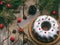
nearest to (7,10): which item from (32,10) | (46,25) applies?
(32,10)

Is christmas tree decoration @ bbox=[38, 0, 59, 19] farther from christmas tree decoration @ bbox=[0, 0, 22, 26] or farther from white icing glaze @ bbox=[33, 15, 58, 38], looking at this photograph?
christmas tree decoration @ bbox=[0, 0, 22, 26]

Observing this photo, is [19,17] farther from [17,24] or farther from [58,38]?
[58,38]

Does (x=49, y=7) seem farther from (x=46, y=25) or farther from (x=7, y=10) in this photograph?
(x=7, y=10)

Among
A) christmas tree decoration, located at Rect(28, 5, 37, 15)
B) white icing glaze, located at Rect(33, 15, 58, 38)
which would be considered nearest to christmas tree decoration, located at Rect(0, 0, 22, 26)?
christmas tree decoration, located at Rect(28, 5, 37, 15)

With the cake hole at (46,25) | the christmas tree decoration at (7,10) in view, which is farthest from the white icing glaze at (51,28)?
the christmas tree decoration at (7,10)

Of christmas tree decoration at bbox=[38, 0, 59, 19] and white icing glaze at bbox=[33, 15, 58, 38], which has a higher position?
christmas tree decoration at bbox=[38, 0, 59, 19]

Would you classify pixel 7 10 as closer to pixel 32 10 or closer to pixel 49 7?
pixel 32 10

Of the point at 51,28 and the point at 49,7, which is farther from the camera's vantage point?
the point at 49,7

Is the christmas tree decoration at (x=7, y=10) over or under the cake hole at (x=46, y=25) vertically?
over

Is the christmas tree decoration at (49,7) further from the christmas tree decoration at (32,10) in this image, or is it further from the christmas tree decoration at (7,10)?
the christmas tree decoration at (7,10)

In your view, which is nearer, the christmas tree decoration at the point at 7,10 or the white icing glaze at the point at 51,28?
the white icing glaze at the point at 51,28

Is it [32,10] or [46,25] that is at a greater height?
[32,10]
